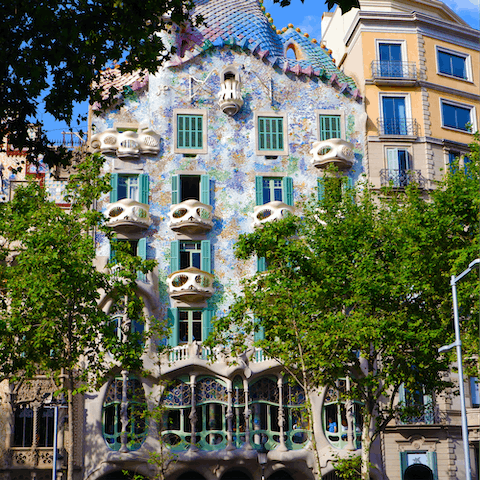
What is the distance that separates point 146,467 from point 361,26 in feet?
74.4

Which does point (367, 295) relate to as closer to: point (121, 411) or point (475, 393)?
point (121, 411)

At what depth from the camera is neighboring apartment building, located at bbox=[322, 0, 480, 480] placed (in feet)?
122

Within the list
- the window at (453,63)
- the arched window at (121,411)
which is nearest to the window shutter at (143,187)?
the arched window at (121,411)

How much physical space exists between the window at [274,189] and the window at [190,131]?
2.96 metres

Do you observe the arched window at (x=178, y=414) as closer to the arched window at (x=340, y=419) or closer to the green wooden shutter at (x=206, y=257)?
the green wooden shutter at (x=206, y=257)

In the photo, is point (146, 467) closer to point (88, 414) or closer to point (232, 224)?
point (88, 414)

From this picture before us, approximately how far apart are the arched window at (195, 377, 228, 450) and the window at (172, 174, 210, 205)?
7.92m

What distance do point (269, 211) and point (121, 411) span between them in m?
10.4

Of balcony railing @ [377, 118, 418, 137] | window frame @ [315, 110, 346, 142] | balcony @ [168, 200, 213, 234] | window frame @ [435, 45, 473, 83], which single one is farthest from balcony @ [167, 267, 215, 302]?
window frame @ [435, 45, 473, 83]

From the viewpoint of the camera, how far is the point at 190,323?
111ft

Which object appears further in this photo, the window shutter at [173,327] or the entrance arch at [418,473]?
the entrance arch at [418,473]

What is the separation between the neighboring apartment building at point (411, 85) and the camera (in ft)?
123

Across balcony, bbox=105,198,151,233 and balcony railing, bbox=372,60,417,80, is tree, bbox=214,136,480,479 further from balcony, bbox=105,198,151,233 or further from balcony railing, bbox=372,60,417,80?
balcony railing, bbox=372,60,417,80

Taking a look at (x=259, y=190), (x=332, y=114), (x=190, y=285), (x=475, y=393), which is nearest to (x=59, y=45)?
(x=190, y=285)
